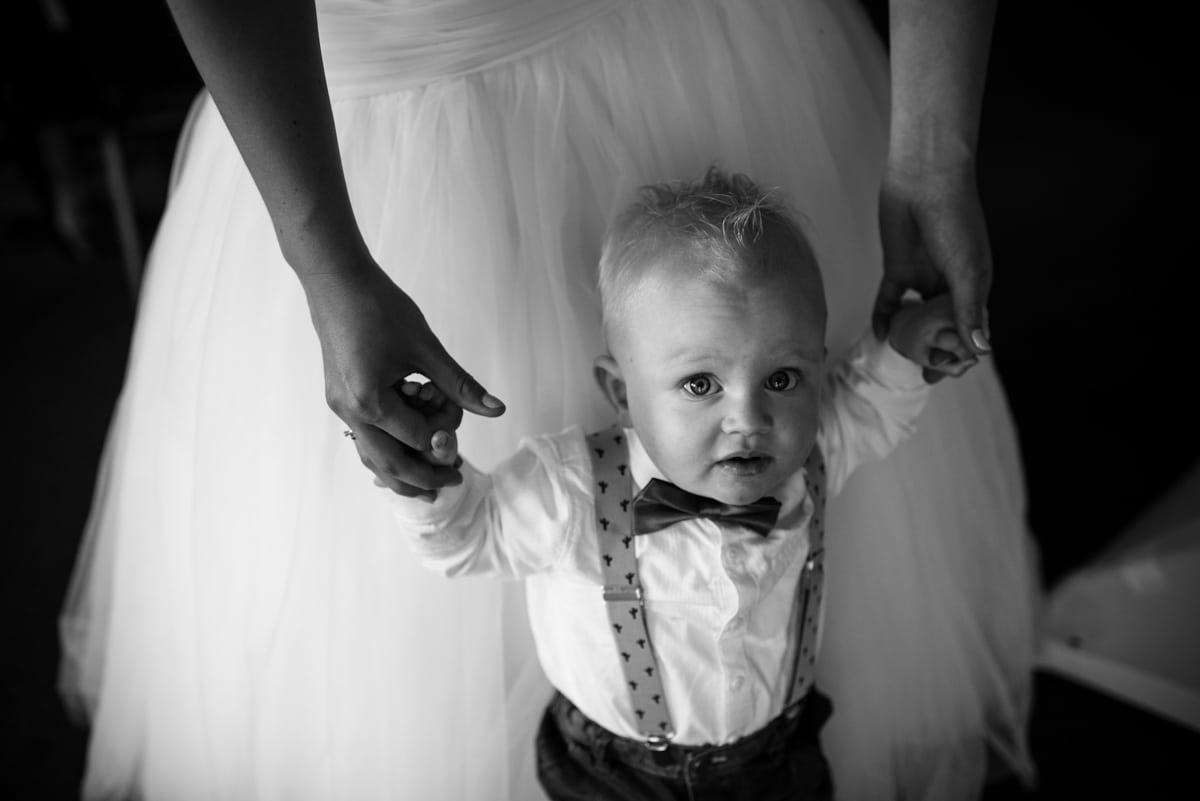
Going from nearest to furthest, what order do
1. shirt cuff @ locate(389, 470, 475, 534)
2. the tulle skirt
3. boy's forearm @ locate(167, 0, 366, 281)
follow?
boy's forearm @ locate(167, 0, 366, 281), shirt cuff @ locate(389, 470, 475, 534), the tulle skirt

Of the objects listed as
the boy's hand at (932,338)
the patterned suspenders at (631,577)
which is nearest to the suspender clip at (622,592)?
the patterned suspenders at (631,577)

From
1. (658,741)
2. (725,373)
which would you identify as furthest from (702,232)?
(658,741)

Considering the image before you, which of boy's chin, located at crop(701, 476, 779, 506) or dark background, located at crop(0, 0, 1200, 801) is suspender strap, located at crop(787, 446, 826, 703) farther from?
dark background, located at crop(0, 0, 1200, 801)

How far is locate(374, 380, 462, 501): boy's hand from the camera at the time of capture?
0.82 metres

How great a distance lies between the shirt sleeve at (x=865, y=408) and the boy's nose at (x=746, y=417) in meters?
0.16

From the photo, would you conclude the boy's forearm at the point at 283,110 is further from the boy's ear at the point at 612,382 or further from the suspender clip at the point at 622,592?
the suspender clip at the point at 622,592

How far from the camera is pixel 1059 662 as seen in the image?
4.99ft

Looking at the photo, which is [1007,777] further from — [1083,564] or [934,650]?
[1083,564]

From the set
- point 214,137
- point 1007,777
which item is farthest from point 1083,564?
point 214,137

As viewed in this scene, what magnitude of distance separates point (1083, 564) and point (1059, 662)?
22 centimetres

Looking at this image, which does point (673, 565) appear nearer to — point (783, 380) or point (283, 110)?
point (783, 380)

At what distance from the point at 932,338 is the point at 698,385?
23 centimetres

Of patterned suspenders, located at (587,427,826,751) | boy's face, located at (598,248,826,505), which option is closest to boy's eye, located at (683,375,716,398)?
boy's face, located at (598,248,826,505)

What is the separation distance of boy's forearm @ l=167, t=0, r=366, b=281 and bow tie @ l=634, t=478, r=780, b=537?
1.05ft
